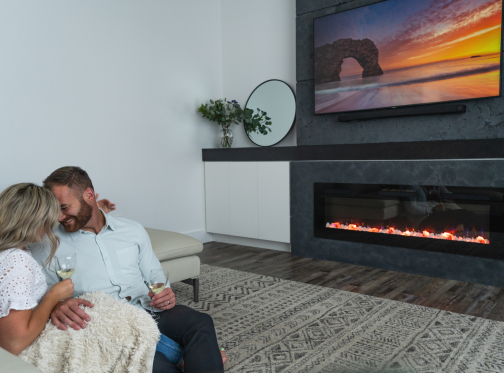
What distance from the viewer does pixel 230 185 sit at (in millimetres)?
4465

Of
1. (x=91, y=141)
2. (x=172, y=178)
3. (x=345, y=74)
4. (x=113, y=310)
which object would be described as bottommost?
(x=113, y=310)

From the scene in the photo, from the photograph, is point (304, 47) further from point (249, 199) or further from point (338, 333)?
point (338, 333)

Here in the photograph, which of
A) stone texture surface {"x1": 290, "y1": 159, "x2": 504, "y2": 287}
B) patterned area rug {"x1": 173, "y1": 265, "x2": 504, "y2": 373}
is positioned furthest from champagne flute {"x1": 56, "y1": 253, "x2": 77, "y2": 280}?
stone texture surface {"x1": 290, "y1": 159, "x2": 504, "y2": 287}

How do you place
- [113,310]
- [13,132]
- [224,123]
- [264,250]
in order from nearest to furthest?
[113,310] < [13,132] < [264,250] < [224,123]

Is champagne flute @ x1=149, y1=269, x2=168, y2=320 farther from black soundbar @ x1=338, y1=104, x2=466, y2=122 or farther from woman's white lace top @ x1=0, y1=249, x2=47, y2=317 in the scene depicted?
black soundbar @ x1=338, y1=104, x2=466, y2=122

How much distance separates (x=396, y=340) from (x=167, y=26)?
364 cm

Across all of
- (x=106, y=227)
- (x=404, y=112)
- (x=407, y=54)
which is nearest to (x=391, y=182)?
(x=404, y=112)

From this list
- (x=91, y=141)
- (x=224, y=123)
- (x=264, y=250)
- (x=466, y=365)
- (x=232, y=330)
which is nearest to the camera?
(x=466, y=365)

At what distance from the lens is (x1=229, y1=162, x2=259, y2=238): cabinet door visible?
4.27 m

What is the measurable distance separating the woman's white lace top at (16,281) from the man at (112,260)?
315 mm

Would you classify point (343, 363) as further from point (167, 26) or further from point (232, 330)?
point (167, 26)

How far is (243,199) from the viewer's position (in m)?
4.36

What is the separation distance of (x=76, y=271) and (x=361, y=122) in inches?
111

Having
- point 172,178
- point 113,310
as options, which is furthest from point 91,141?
point 113,310
